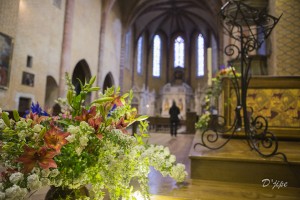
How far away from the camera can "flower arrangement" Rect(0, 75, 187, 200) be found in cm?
77

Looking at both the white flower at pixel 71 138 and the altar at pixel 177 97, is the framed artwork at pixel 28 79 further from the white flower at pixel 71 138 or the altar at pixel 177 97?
the altar at pixel 177 97

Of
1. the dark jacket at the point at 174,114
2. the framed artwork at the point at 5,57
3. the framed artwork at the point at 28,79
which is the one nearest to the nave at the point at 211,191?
the dark jacket at the point at 174,114

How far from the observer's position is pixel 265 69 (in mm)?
6418

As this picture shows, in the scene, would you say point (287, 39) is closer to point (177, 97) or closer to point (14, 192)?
point (14, 192)

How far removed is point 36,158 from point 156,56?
23.0 m

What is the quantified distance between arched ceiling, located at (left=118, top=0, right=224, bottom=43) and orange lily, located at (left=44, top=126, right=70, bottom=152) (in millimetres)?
16763

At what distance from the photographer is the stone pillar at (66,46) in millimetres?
9711

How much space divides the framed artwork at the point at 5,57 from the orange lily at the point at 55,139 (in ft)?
24.6

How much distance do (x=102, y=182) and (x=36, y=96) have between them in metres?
8.79

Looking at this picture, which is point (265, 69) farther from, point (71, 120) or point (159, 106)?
point (159, 106)

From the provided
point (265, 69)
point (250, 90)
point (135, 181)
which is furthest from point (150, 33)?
point (135, 181)

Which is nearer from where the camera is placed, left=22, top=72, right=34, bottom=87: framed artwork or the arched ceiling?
left=22, top=72, right=34, bottom=87: framed artwork
